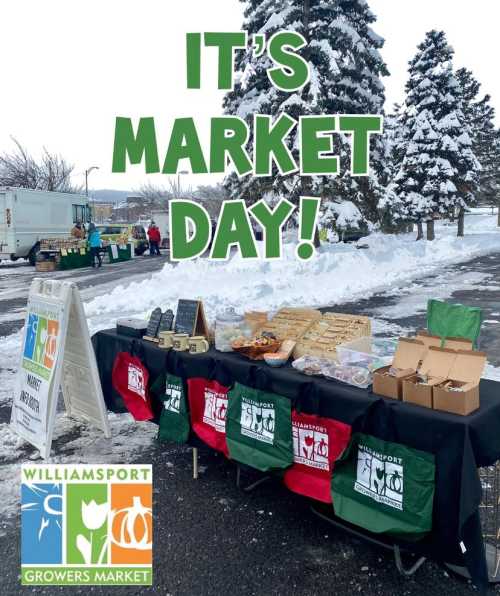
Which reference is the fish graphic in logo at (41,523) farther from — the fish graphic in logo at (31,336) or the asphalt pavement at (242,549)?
the fish graphic in logo at (31,336)

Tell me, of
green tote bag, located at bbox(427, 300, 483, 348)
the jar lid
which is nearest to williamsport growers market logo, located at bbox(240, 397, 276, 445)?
the jar lid

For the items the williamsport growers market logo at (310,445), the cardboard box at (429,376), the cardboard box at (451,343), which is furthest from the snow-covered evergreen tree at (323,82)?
the williamsport growers market logo at (310,445)

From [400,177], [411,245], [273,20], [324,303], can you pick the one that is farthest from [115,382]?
[400,177]

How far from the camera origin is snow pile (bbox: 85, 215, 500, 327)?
37.4ft

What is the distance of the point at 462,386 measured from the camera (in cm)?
295

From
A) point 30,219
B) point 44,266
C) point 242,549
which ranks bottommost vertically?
point 242,549

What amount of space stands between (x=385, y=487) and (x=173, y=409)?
2.02 m

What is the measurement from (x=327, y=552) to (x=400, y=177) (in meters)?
31.9

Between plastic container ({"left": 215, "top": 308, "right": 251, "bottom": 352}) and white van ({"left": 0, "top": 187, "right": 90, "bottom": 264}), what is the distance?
20429 mm

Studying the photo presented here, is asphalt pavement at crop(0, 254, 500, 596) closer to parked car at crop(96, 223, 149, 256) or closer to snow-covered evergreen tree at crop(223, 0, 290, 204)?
snow-covered evergreen tree at crop(223, 0, 290, 204)

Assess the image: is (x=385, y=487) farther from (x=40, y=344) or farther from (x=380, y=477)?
(x=40, y=344)

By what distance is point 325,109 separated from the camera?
59.4ft

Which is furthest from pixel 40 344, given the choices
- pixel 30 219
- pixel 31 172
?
pixel 31 172

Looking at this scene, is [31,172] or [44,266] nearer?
[44,266]
